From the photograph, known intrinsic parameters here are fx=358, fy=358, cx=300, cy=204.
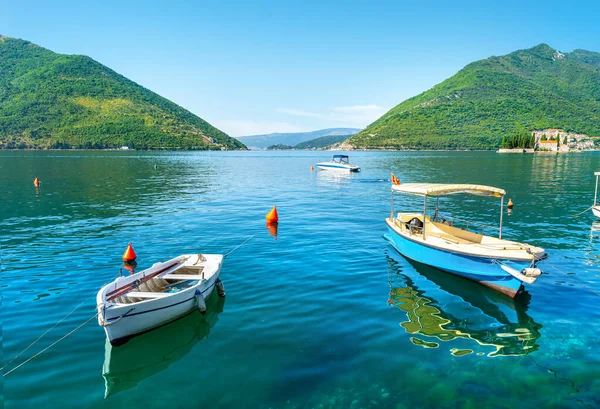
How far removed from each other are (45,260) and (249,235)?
11813mm

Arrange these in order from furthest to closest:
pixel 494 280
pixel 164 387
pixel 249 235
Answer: pixel 249 235, pixel 494 280, pixel 164 387

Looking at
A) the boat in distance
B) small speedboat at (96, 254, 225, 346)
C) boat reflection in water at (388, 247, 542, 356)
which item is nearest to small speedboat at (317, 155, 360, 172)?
the boat in distance

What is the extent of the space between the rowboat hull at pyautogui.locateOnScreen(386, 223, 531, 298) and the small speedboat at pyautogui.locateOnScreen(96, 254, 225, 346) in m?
10.1

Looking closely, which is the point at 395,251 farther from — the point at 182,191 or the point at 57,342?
the point at 182,191

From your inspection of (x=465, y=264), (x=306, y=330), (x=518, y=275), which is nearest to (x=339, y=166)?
(x=465, y=264)

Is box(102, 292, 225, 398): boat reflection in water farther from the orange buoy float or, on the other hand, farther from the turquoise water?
the orange buoy float

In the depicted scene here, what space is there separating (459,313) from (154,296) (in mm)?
11272

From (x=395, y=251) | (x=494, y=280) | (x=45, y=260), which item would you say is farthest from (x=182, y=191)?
(x=494, y=280)

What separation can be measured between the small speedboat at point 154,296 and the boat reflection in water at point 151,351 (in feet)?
0.96

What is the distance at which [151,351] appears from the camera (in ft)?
36.4

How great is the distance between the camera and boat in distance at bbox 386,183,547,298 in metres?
14.4

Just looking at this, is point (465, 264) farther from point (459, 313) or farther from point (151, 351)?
point (151, 351)

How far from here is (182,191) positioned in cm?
4756

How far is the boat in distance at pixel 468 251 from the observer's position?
1441 cm
